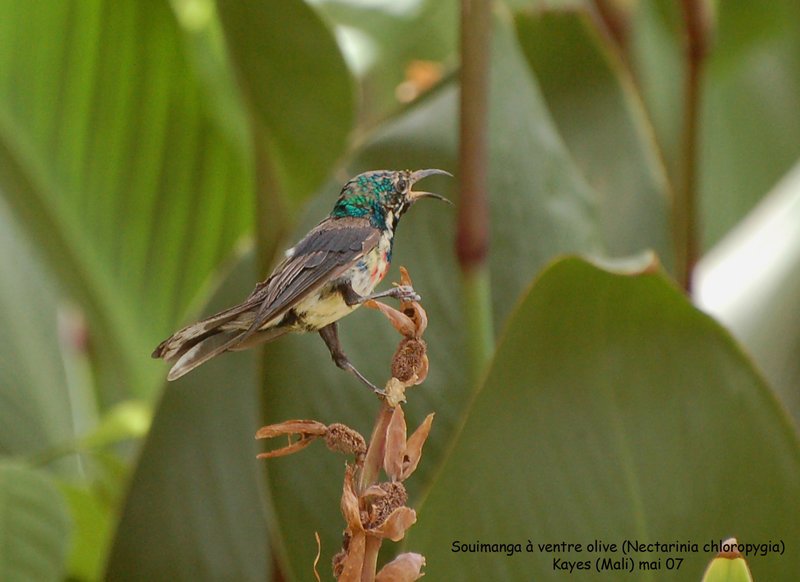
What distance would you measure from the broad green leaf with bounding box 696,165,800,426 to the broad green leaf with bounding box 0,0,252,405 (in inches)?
9.8

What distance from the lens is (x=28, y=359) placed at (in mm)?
489

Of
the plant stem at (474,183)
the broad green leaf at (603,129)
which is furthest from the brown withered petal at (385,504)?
the broad green leaf at (603,129)

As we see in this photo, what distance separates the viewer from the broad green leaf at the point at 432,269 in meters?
0.30

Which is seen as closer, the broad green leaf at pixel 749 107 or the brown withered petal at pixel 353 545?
the brown withered petal at pixel 353 545

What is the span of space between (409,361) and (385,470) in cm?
2

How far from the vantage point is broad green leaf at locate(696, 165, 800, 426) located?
0.46 meters

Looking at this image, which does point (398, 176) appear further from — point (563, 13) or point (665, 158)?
point (665, 158)

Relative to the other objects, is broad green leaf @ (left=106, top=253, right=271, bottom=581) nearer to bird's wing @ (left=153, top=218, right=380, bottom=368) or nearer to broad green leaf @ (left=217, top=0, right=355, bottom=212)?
broad green leaf @ (left=217, top=0, right=355, bottom=212)

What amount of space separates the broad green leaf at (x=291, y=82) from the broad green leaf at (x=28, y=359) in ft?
0.57

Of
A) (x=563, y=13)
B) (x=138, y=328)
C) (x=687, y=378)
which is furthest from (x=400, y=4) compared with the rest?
(x=687, y=378)

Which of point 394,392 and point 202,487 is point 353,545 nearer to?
point 394,392

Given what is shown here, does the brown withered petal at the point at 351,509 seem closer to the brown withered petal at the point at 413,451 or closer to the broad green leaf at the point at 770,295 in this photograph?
the brown withered petal at the point at 413,451

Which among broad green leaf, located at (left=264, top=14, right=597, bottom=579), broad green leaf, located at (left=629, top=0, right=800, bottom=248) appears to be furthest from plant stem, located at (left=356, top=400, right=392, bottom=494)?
broad green leaf, located at (left=629, top=0, right=800, bottom=248)

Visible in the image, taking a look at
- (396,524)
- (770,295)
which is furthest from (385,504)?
(770,295)
